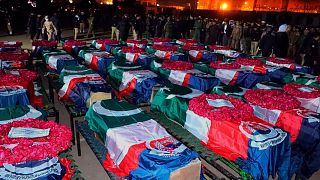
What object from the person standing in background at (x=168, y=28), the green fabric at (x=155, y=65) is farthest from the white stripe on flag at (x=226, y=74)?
the person standing in background at (x=168, y=28)

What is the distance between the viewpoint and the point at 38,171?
3375 mm

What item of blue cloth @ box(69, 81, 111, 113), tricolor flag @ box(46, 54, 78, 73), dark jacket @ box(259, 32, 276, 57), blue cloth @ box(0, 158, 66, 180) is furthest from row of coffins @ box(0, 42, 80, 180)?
dark jacket @ box(259, 32, 276, 57)

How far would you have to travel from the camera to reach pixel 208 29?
67.6 feet

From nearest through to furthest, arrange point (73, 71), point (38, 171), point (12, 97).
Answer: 1. point (38, 171)
2. point (12, 97)
3. point (73, 71)

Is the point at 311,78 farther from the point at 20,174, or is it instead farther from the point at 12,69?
the point at 12,69

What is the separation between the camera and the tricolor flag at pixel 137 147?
153 inches

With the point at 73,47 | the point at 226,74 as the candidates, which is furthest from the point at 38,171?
the point at 73,47

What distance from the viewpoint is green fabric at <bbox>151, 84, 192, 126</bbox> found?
5.92 meters

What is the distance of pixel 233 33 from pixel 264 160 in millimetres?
15400

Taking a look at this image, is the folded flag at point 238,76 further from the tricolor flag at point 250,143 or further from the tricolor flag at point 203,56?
the tricolor flag at point 250,143

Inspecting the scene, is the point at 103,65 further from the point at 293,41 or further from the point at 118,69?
the point at 293,41

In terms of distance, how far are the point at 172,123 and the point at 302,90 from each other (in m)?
3.59

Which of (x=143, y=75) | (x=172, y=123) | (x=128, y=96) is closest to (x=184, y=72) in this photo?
(x=143, y=75)

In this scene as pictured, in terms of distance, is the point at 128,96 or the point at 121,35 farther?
the point at 121,35
